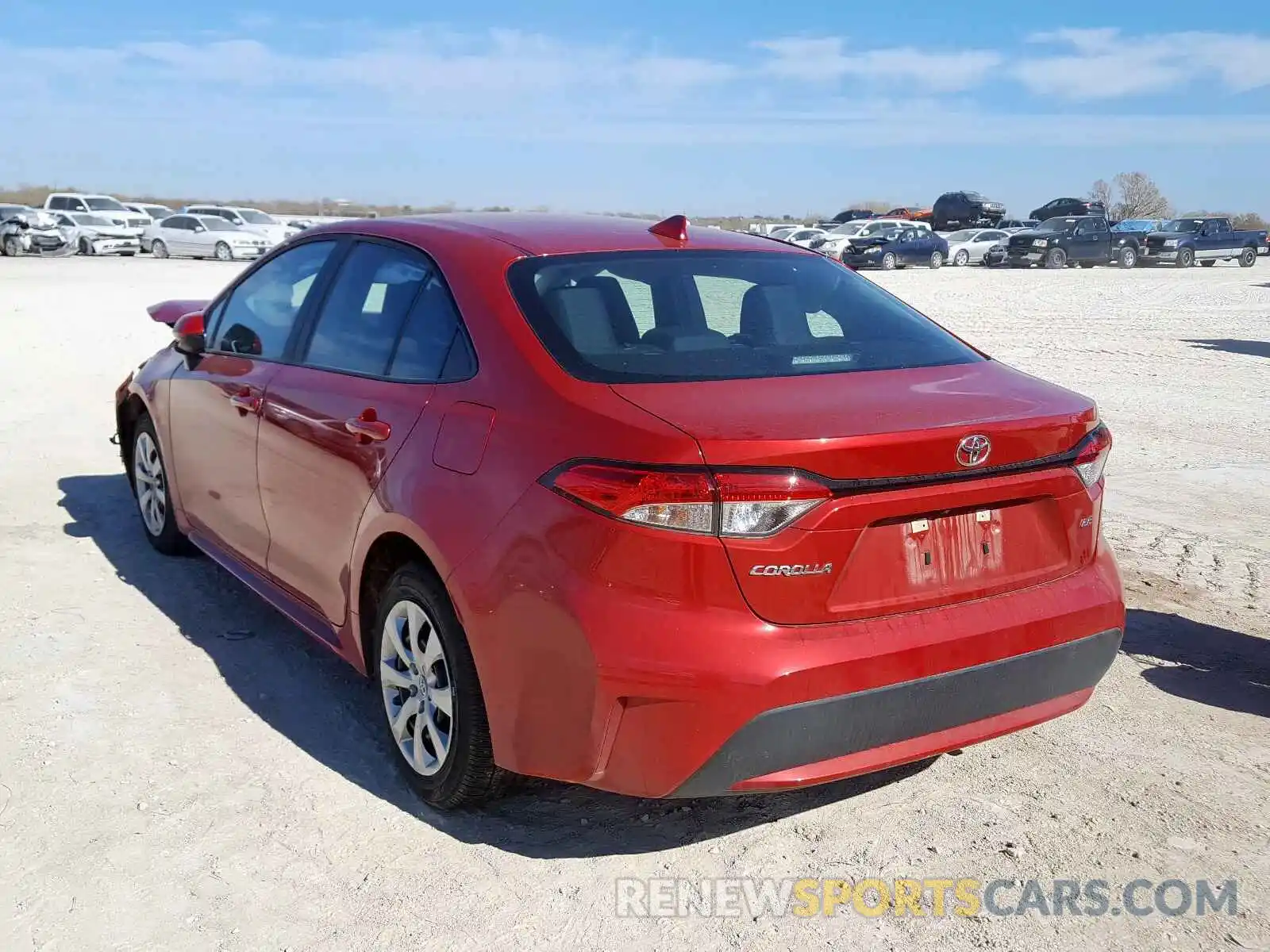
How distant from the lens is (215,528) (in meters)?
5.09

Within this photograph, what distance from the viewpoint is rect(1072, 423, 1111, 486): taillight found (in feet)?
10.7

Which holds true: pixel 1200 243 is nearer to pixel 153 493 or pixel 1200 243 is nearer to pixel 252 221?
pixel 252 221

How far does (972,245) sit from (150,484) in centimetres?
3780

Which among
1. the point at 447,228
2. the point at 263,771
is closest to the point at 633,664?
the point at 263,771

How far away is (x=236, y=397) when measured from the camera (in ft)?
15.5

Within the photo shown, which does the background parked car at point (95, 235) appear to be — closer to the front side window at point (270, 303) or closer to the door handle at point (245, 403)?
the front side window at point (270, 303)

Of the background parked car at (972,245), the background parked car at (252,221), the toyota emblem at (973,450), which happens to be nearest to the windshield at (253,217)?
the background parked car at (252,221)

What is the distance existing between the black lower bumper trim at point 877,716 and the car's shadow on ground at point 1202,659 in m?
1.52

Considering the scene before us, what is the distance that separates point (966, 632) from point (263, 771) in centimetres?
221

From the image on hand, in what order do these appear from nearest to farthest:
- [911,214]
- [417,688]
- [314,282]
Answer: [417,688]
[314,282]
[911,214]

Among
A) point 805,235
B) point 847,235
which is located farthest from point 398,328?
point 805,235

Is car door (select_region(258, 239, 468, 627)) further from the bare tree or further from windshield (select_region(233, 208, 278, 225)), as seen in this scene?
the bare tree

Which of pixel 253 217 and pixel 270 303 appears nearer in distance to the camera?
pixel 270 303

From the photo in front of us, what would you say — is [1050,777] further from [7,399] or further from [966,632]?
[7,399]
